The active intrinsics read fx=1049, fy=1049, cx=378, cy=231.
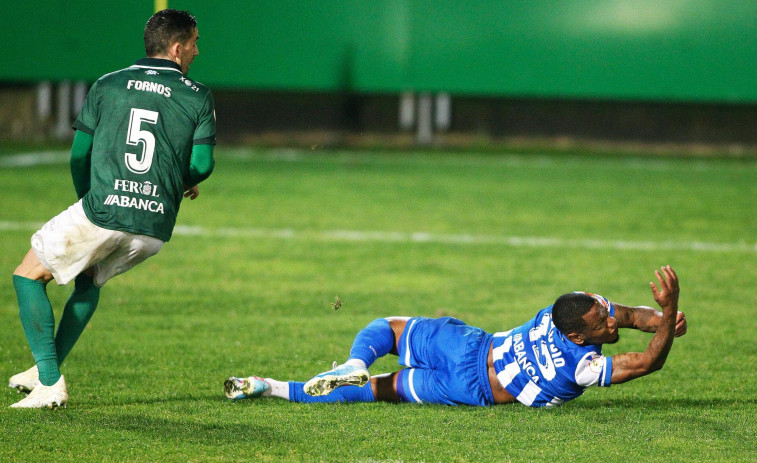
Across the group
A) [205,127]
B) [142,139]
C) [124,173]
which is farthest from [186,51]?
[124,173]

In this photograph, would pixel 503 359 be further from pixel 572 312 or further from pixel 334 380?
pixel 334 380

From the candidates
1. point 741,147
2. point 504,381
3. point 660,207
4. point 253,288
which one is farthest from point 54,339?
point 741,147

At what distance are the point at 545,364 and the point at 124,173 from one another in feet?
6.94

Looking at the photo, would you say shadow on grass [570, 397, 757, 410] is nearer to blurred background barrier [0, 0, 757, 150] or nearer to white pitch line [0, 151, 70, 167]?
white pitch line [0, 151, 70, 167]

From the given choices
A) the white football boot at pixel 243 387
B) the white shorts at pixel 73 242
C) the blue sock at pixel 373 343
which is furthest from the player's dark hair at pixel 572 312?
the white shorts at pixel 73 242

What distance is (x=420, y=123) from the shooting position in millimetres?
19484

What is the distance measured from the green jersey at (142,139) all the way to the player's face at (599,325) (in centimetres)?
192

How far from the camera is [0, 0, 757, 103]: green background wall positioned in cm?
1816

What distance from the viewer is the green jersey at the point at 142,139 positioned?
4703 mm

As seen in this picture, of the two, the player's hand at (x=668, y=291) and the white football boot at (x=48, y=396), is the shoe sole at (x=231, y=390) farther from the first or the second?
the player's hand at (x=668, y=291)

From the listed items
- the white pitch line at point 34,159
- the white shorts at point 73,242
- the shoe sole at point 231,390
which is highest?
the white shorts at point 73,242

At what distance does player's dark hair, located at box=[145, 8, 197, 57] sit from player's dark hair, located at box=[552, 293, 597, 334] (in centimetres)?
214

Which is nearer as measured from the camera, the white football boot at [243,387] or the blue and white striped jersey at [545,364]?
the blue and white striped jersey at [545,364]

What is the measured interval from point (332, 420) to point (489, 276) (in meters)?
4.25
